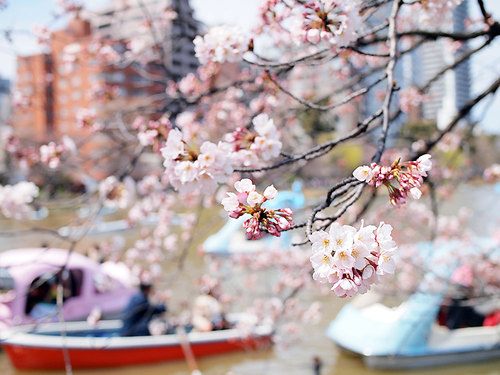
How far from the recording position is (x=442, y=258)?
262 inches

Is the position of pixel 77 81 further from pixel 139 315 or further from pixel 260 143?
pixel 260 143

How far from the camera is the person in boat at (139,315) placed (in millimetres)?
6164

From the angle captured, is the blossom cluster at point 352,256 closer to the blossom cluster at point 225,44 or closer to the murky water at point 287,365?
the blossom cluster at point 225,44

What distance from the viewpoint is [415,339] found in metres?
5.82

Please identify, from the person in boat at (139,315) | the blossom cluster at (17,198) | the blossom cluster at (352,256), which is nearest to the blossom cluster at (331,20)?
the blossom cluster at (352,256)

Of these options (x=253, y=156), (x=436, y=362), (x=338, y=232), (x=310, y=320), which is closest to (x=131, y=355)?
(x=310, y=320)

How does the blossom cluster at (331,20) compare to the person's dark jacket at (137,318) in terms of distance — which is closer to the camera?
the blossom cluster at (331,20)

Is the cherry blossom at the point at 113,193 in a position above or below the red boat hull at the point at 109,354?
above

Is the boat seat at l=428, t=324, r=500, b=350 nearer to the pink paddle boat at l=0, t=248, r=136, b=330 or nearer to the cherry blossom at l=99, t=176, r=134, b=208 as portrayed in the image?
the pink paddle boat at l=0, t=248, r=136, b=330

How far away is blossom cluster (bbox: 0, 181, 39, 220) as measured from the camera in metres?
2.83

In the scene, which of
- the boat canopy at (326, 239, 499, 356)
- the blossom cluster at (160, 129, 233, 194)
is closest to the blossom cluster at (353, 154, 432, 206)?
the blossom cluster at (160, 129, 233, 194)

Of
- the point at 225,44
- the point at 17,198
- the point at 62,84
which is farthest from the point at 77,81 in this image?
the point at 225,44

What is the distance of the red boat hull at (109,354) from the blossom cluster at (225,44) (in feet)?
16.5

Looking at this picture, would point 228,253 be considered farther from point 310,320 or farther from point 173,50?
point 173,50
